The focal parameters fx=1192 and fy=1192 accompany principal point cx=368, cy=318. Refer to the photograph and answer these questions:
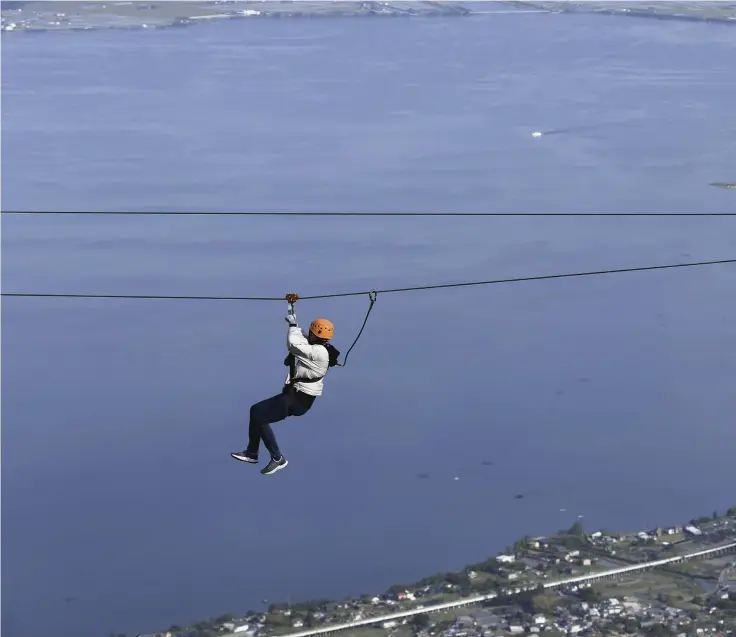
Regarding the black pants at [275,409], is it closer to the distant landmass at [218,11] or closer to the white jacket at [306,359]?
the white jacket at [306,359]

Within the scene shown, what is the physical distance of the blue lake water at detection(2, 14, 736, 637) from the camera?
155 ft

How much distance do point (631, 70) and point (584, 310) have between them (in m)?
62.5

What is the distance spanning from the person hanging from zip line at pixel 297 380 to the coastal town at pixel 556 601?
3288 centimetres

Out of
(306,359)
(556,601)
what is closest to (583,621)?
(556,601)

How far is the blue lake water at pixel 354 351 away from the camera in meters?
47.2

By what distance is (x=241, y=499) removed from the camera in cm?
5047

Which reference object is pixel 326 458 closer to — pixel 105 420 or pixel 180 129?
pixel 105 420

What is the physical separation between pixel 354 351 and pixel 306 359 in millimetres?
50781

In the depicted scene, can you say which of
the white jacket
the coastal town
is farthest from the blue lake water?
the white jacket

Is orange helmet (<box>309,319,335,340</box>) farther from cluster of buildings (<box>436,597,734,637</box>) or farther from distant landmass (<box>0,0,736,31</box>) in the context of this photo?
distant landmass (<box>0,0,736,31</box>)

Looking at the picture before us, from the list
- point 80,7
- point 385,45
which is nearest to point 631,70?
point 385,45

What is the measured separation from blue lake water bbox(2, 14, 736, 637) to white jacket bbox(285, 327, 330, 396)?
36.3 metres

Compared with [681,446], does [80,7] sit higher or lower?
higher

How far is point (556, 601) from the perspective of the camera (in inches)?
1620
